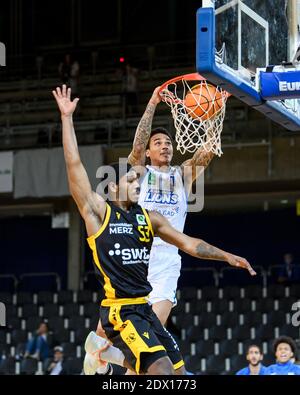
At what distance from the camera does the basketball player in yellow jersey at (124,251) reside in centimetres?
716

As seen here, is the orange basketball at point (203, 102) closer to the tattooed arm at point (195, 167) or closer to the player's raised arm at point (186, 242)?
the tattooed arm at point (195, 167)

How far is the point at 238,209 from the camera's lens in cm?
2641

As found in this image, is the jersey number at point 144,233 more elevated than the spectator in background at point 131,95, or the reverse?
the spectator in background at point 131,95

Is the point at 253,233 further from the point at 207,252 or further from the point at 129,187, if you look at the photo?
the point at 207,252

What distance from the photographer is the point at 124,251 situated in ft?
23.7

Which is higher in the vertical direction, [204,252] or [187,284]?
[204,252]

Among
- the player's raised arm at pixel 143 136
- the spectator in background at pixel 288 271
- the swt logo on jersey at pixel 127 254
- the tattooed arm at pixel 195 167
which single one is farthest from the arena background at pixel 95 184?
the swt logo on jersey at pixel 127 254

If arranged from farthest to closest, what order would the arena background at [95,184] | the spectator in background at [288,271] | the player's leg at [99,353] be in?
the spectator in background at [288,271]
the arena background at [95,184]
the player's leg at [99,353]

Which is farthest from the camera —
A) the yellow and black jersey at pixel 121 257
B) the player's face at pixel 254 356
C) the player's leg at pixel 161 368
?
the player's face at pixel 254 356

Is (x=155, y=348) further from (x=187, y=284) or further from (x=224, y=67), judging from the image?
(x=187, y=284)

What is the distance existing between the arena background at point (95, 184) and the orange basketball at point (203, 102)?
874cm

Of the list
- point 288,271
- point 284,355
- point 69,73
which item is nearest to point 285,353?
point 284,355

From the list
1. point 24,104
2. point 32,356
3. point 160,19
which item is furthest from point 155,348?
point 160,19

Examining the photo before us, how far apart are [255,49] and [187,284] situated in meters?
18.2
